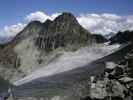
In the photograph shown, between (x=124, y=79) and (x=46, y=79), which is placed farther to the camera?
(x=46, y=79)

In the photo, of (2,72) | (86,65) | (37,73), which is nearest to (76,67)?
(86,65)

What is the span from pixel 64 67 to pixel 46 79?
2549cm

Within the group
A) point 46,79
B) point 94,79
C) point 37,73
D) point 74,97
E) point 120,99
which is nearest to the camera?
point 120,99

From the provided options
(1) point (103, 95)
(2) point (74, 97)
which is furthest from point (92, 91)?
(2) point (74, 97)

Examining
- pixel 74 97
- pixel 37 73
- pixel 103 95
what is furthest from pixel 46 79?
pixel 103 95

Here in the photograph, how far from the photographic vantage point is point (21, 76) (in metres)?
194

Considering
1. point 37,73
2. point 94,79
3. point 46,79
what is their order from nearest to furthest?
point 94,79
point 46,79
point 37,73

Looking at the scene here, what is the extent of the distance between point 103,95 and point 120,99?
2.22m

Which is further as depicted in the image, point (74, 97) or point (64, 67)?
point (64, 67)

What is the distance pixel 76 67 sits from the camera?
19012cm

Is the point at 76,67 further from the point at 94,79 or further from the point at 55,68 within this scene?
the point at 94,79

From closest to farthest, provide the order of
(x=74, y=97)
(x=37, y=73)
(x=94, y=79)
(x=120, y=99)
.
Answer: (x=120, y=99) → (x=94, y=79) → (x=74, y=97) → (x=37, y=73)

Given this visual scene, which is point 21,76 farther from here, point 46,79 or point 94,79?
point 94,79

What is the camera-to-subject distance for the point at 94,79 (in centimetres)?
4906
